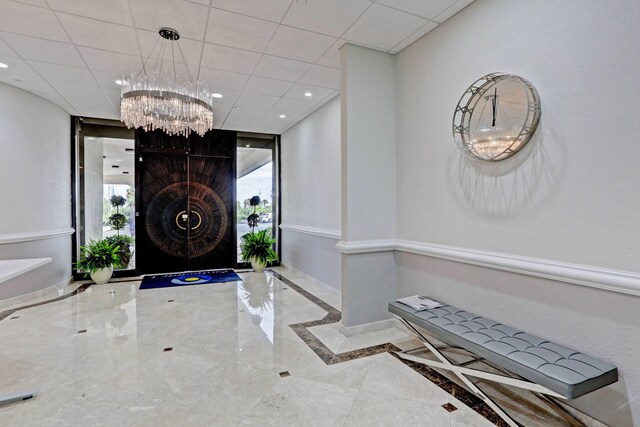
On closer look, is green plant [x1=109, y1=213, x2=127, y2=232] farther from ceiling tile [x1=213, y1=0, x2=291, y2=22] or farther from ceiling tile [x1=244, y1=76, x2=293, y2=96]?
ceiling tile [x1=213, y1=0, x2=291, y2=22]

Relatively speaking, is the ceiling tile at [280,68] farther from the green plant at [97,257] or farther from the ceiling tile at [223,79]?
the green plant at [97,257]

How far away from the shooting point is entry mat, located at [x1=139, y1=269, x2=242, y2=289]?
18.9ft

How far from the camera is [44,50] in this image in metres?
3.44

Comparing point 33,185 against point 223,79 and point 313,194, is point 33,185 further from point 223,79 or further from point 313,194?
point 313,194

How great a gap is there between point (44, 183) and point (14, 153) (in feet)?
2.11

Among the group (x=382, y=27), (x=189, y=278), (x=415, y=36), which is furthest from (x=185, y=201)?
(x=415, y=36)

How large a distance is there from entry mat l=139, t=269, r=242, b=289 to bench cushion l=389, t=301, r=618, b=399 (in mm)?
4416

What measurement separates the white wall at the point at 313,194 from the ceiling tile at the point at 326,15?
1796 mm

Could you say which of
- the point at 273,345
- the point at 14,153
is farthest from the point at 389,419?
the point at 14,153

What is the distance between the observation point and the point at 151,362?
281 cm

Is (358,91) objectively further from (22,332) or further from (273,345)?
(22,332)

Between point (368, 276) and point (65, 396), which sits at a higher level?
point (368, 276)

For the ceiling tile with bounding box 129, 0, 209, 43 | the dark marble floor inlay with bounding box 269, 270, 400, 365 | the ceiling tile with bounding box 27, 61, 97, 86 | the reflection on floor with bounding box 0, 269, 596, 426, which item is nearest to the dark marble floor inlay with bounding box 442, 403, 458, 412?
the reflection on floor with bounding box 0, 269, 596, 426

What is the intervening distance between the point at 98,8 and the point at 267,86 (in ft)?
6.98
